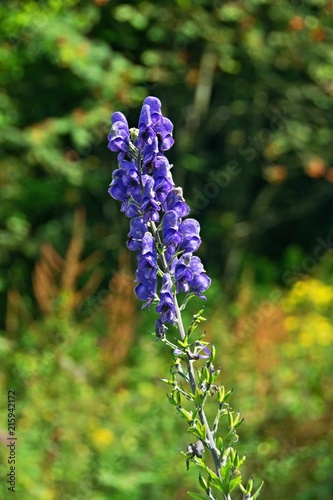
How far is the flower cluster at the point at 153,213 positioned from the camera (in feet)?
6.44

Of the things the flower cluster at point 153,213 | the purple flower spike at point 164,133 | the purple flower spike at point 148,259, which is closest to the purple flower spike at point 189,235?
the flower cluster at point 153,213

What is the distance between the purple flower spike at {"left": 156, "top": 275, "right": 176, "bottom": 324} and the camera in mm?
1945

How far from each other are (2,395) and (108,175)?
327 centimetres

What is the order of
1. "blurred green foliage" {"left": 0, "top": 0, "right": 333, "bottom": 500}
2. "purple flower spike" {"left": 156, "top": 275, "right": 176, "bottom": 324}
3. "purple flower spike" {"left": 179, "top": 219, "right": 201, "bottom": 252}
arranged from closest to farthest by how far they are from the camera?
1. "purple flower spike" {"left": 156, "top": 275, "right": 176, "bottom": 324}
2. "purple flower spike" {"left": 179, "top": 219, "right": 201, "bottom": 252}
3. "blurred green foliage" {"left": 0, "top": 0, "right": 333, "bottom": 500}

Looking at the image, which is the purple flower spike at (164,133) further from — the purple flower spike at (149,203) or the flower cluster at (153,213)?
the purple flower spike at (149,203)

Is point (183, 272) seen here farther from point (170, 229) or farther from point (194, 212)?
point (194, 212)

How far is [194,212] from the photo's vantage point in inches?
302

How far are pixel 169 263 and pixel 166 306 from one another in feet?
0.45

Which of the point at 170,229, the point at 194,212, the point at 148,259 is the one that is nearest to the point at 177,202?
the point at 170,229

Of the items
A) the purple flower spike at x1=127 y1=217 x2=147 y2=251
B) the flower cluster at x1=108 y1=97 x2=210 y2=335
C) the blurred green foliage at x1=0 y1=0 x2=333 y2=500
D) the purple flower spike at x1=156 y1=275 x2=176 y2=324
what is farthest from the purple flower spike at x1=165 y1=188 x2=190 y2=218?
the blurred green foliage at x1=0 y1=0 x2=333 y2=500

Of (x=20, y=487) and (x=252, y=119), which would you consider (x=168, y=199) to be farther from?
(x=252, y=119)


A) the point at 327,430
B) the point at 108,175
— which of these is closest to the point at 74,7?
the point at 108,175

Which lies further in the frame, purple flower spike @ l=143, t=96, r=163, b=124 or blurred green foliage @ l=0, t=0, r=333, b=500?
blurred green foliage @ l=0, t=0, r=333, b=500

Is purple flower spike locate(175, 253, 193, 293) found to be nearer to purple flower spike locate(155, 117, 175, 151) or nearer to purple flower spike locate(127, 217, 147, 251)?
purple flower spike locate(127, 217, 147, 251)
